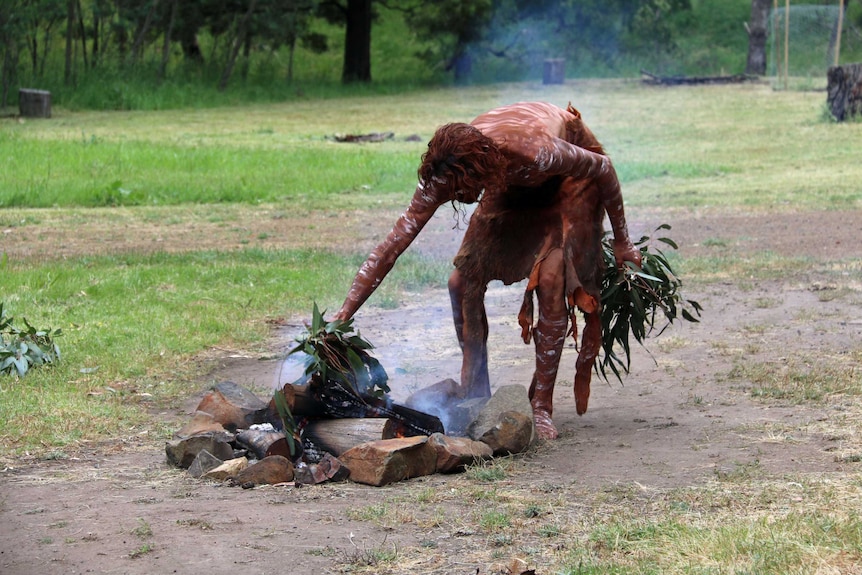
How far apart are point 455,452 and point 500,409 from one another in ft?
1.49

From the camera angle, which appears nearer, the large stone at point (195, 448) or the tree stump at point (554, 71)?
→ the large stone at point (195, 448)

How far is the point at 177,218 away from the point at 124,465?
811 cm

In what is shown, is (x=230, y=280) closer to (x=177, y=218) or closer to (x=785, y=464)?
(x=177, y=218)

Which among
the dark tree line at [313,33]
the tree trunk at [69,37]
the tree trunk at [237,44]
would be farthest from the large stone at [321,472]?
the tree trunk at [237,44]

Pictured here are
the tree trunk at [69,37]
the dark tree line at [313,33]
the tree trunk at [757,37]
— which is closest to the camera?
the tree trunk at [69,37]

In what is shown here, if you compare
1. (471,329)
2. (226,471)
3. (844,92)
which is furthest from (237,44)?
(226,471)

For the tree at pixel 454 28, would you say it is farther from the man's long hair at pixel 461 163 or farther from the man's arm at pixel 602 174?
the man's long hair at pixel 461 163

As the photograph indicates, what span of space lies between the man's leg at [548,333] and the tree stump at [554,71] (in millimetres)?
26137

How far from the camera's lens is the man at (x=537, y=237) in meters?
5.17

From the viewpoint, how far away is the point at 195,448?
16.7ft

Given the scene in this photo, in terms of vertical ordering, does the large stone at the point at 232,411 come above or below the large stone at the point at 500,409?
below

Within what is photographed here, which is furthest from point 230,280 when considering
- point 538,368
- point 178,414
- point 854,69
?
point 854,69

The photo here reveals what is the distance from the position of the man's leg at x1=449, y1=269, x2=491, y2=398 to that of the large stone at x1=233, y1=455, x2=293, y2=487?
4.52ft

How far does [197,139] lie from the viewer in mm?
20297
